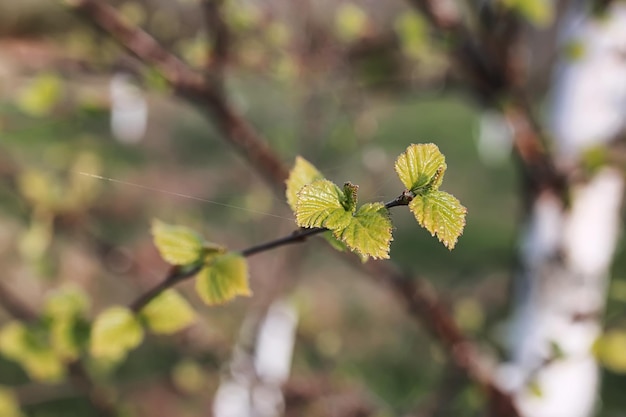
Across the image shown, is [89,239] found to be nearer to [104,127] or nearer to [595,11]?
[595,11]

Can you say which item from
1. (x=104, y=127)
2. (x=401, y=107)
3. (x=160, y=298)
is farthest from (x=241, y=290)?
(x=401, y=107)

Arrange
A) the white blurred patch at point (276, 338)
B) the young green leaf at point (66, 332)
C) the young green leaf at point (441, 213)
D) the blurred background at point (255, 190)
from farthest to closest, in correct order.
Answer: the white blurred patch at point (276, 338)
the blurred background at point (255, 190)
the young green leaf at point (66, 332)
the young green leaf at point (441, 213)

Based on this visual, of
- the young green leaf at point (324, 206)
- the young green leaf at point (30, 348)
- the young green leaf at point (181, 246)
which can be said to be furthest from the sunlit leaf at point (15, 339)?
the young green leaf at point (324, 206)

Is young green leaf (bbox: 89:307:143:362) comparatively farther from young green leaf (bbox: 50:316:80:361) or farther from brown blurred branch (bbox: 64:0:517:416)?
brown blurred branch (bbox: 64:0:517:416)

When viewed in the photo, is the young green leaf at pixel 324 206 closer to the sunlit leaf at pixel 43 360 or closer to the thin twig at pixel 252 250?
the thin twig at pixel 252 250

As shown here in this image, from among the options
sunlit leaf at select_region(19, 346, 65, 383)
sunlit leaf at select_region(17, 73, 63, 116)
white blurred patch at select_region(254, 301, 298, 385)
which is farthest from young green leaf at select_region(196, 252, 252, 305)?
white blurred patch at select_region(254, 301, 298, 385)

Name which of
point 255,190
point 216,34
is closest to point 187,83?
point 216,34

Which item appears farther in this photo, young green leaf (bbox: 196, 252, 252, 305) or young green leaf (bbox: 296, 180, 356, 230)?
young green leaf (bbox: 196, 252, 252, 305)
